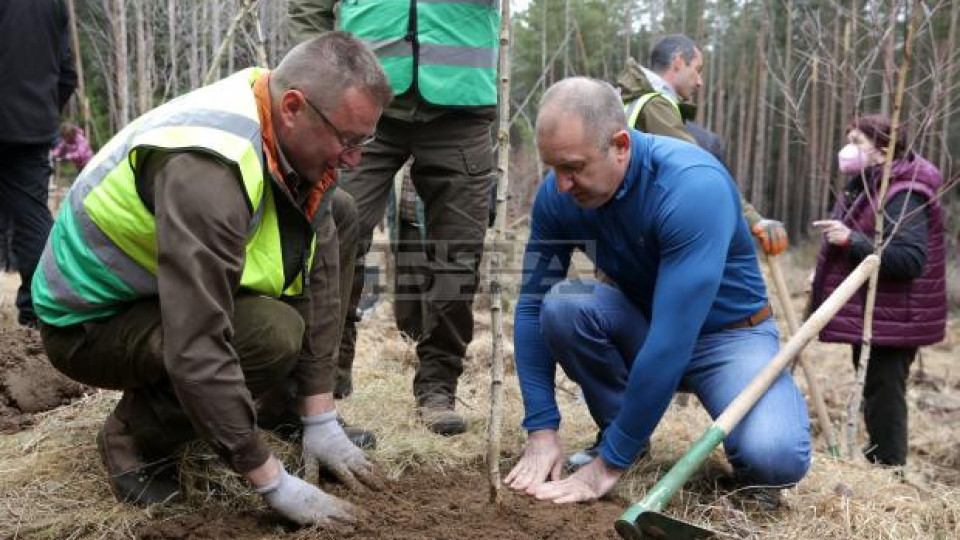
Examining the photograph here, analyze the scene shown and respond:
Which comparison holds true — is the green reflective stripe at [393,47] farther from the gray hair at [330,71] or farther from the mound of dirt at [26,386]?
the mound of dirt at [26,386]

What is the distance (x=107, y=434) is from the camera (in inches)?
87.0

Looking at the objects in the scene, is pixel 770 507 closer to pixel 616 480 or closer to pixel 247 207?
pixel 616 480

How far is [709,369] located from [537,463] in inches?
23.3

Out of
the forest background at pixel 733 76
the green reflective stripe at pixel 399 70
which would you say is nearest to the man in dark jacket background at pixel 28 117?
the green reflective stripe at pixel 399 70

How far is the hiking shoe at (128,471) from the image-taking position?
85.6 inches

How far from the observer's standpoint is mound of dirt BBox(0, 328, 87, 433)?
2871 millimetres

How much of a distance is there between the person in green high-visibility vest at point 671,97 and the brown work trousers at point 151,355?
2000 mm

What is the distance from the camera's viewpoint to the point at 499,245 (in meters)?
2.11

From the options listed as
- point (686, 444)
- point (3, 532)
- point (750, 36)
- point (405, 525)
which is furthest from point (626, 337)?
point (750, 36)

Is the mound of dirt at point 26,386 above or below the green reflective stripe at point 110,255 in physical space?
below

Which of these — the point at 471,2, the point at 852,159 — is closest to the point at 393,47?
the point at 471,2

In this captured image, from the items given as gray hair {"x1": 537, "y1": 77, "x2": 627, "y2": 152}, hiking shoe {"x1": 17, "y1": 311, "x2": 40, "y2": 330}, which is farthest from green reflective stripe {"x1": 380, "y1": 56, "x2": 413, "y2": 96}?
hiking shoe {"x1": 17, "y1": 311, "x2": 40, "y2": 330}

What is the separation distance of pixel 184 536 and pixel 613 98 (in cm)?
154

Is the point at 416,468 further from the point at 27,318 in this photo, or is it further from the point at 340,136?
the point at 27,318
